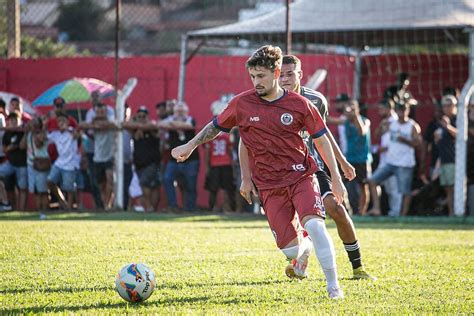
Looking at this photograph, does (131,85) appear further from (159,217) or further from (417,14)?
(417,14)

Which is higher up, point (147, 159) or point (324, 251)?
point (324, 251)

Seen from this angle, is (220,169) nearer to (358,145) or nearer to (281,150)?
(358,145)

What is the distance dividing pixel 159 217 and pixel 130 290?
8996 millimetres

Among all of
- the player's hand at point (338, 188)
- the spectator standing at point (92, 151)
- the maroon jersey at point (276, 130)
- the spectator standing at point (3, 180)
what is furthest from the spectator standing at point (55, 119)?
the player's hand at point (338, 188)

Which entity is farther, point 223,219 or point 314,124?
point 223,219

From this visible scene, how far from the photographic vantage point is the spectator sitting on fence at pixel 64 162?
53.7 ft

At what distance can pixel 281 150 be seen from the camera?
7.01 meters

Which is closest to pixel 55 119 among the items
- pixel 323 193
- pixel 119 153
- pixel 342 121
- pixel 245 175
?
pixel 119 153

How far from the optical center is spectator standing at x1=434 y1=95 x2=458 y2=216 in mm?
15375

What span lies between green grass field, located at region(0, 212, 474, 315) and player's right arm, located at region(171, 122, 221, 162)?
0.98 meters

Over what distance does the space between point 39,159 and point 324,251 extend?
10560 mm

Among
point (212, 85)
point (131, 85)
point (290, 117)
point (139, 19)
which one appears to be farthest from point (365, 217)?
point (139, 19)

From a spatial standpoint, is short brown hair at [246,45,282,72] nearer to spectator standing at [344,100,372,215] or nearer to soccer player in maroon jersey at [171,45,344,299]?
soccer player in maroon jersey at [171,45,344,299]

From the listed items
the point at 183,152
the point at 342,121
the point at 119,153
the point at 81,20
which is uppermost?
the point at 81,20
